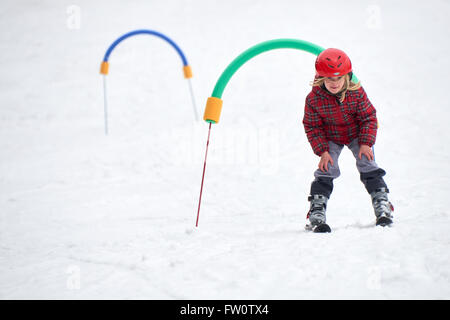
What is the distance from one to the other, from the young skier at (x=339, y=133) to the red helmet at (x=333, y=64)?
70 millimetres

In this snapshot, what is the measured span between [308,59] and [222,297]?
7.83 meters

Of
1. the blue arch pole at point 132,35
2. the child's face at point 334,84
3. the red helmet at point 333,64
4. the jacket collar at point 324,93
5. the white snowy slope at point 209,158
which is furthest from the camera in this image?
the blue arch pole at point 132,35

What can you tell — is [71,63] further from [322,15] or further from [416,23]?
[416,23]

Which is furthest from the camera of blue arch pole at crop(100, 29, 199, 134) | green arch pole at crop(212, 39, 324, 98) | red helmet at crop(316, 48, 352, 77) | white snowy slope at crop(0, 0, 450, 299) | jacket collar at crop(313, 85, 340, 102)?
blue arch pole at crop(100, 29, 199, 134)

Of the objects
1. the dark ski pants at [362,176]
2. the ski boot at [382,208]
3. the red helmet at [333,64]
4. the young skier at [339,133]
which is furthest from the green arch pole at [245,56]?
the ski boot at [382,208]

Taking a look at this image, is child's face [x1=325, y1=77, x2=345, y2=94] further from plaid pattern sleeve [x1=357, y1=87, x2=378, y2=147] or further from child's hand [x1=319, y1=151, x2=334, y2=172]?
child's hand [x1=319, y1=151, x2=334, y2=172]

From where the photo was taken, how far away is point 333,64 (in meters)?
2.31

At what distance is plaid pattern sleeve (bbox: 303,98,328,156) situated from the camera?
103 inches

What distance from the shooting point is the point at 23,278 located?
2176 millimetres

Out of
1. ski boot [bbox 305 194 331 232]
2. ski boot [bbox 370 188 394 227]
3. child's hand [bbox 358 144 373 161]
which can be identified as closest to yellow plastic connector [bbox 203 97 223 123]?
ski boot [bbox 305 194 331 232]

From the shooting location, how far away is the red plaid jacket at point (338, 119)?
8.30 ft

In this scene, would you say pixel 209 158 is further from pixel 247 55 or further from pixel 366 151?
pixel 366 151

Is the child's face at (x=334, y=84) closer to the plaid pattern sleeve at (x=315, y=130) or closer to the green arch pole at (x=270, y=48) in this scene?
the plaid pattern sleeve at (x=315, y=130)

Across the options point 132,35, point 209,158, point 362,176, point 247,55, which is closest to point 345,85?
point 362,176
